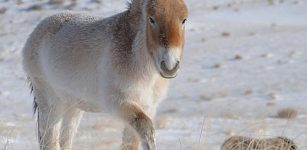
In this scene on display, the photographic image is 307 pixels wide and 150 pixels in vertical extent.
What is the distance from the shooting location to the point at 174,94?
711 inches

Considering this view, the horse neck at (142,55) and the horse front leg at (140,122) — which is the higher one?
the horse neck at (142,55)

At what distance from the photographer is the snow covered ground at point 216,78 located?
9.12m

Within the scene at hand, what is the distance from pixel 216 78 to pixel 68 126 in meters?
13.0

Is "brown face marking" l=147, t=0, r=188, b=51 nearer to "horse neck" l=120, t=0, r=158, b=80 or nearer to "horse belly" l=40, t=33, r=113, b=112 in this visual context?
"horse neck" l=120, t=0, r=158, b=80

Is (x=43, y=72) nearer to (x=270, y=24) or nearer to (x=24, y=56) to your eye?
(x=24, y=56)

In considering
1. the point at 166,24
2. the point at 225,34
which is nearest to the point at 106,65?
the point at 166,24

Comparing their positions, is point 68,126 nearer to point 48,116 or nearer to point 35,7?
point 48,116

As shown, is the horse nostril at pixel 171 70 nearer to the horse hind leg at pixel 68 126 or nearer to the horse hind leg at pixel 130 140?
the horse hind leg at pixel 130 140

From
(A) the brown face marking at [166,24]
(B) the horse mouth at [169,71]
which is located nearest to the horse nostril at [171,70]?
(B) the horse mouth at [169,71]

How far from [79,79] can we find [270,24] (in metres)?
23.2

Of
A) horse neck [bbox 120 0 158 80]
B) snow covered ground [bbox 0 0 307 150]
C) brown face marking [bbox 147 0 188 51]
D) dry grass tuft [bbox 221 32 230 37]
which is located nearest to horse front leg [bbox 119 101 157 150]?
horse neck [bbox 120 0 158 80]

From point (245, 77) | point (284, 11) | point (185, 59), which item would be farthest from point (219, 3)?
point (245, 77)

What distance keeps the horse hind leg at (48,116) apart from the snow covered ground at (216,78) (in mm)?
318

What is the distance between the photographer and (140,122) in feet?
15.7
